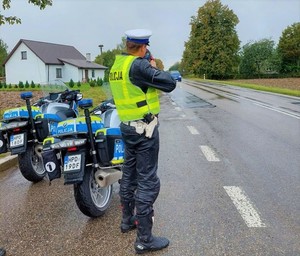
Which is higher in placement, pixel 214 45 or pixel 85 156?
pixel 214 45

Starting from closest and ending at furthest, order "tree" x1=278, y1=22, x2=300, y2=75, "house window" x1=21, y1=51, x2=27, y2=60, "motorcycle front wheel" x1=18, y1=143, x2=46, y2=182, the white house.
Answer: "motorcycle front wheel" x1=18, y1=143, x2=46, y2=182, the white house, "house window" x1=21, y1=51, x2=27, y2=60, "tree" x1=278, y1=22, x2=300, y2=75

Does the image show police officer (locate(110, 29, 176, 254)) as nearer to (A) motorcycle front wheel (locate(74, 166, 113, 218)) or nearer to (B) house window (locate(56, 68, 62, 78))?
(A) motorcycle front wheel (locate(74, 166, 113, 218))

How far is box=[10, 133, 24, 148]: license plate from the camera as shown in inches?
195

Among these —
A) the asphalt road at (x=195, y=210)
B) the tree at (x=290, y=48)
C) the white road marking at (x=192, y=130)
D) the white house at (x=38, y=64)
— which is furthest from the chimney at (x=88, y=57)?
the asphalt road at (x=195, y=210)

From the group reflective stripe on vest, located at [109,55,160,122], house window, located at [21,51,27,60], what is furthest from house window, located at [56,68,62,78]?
reflective stripe on vest, located at [109,55,160,122]

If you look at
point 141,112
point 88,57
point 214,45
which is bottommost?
point 141,112

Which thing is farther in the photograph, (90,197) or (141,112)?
(90,197)

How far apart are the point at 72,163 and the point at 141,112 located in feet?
3.39

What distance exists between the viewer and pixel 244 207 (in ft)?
14.1

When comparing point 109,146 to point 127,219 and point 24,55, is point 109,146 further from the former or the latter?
point 24,55

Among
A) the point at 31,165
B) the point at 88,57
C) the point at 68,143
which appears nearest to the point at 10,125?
the point at 31,165

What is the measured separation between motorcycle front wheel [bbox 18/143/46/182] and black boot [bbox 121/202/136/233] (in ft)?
7.12

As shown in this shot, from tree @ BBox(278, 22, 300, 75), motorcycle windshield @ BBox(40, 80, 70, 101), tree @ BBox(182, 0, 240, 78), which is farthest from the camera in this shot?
tree @ BBox(278, 22, 300, 75)

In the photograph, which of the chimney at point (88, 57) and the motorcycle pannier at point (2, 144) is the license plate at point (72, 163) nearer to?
the motorcycle pannier at point (2, 144)
